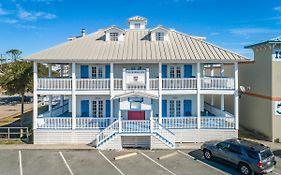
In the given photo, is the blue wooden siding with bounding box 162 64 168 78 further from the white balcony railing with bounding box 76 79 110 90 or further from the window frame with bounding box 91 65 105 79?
the window frame with bounding box 91 65 105 79

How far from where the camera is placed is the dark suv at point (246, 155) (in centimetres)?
1409

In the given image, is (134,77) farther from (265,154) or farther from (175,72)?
(265,154)

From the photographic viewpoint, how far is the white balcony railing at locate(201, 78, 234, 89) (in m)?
21.8

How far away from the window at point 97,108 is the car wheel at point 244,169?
12.9 m

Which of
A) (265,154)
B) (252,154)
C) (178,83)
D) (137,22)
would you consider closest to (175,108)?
(178,83)

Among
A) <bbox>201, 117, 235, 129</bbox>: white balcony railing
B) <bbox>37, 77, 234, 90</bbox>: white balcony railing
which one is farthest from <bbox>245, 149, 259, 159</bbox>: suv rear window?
<bbox>37, 77, 234, 90</bbox>: white balcony railing

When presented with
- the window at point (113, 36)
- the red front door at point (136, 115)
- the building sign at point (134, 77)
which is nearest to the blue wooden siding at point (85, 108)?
the red front door at point (136, 115)

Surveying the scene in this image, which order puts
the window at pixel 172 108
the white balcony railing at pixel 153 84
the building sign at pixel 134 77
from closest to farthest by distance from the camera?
the building sign at pixel 134 77 → the white balcony railing at pixel 153 84 → the window at pixel 172 108

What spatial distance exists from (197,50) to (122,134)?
9.26 metres

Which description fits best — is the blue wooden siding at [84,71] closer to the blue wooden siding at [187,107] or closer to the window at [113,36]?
the window at [113,36]

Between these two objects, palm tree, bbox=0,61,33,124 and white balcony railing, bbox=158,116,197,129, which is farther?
palm tree, bbox=0,61,33,124

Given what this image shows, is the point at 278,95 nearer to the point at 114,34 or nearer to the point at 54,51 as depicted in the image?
the point at 114,34

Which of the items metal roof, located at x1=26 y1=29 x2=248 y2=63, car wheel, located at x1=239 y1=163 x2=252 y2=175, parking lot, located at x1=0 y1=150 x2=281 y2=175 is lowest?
parking lot, located at x1=0 y1=150 x2=281 y2=175

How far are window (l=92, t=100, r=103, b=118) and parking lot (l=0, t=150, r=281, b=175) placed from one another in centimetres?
521
